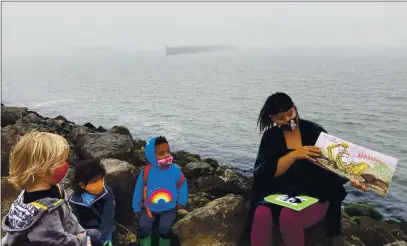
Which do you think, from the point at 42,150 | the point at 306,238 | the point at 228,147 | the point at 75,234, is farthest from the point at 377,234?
the point at 228,147

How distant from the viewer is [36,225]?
3.25m

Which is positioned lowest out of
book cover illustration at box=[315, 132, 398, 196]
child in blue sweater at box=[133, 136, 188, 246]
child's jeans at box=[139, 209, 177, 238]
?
child's jeans at box=[139, 209, 177, 238]

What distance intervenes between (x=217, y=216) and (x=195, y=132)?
2208 cm

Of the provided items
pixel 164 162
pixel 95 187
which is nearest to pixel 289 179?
pixel 164 162

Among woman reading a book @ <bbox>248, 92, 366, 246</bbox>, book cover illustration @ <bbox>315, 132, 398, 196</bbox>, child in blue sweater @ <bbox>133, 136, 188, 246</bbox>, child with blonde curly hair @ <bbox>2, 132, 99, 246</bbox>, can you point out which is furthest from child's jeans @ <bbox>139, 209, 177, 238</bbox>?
book cover illustration @ <bbox>315, 132, 398, 196</bbox>

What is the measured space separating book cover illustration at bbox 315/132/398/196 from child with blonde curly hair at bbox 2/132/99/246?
2.75 m

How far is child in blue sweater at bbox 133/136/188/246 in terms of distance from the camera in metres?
5.02

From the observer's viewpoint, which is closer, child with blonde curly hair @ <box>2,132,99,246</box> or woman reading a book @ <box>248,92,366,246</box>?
child with blonde curly hair @ <box>2,132,99,246</box>

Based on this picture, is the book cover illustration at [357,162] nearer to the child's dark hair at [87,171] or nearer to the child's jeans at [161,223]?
the child's jeans at [161,223]

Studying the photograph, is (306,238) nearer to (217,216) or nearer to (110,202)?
(217,216)

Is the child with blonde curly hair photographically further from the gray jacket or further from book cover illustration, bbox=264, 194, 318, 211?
book cover illustration, bbox=264, 194, 318, 211

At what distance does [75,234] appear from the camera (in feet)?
12.0

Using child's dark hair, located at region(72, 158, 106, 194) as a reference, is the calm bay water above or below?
below

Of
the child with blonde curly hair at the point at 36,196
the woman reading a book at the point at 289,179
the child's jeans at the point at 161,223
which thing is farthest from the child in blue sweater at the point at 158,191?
the child with blonde curly hair at the point at 36,196
